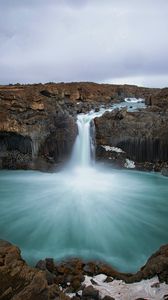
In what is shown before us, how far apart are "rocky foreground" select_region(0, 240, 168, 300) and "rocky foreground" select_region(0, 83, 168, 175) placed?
1206 cm

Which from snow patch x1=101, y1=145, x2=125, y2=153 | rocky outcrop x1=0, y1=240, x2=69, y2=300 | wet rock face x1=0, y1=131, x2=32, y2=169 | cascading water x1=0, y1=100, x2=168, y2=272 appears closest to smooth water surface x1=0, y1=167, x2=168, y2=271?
cascading water x1=0, y1=100, x2=168, y2=272

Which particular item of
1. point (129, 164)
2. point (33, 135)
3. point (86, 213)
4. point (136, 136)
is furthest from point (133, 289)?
point (33, 135)

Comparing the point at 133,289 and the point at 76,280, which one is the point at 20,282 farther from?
the point at 133,289

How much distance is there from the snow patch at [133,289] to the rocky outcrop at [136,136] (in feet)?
42.2

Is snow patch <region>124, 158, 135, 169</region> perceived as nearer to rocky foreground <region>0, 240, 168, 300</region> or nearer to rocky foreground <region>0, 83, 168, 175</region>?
rocky foreground <region>0, 83, 168, 175</region>

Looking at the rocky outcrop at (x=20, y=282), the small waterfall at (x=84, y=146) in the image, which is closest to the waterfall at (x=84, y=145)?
the small waterfall at (x=84, y=146)

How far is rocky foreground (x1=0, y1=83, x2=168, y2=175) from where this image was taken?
64.7 feet

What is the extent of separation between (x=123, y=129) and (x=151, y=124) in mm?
1885

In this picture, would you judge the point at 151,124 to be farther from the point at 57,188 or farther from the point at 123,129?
the point at 57,188

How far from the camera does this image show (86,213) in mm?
12703

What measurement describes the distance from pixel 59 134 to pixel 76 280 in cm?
1419

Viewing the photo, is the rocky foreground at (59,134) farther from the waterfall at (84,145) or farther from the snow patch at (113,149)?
the waterfall at (84,145)

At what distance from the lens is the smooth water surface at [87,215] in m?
9.80

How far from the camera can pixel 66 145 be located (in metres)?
20.4
